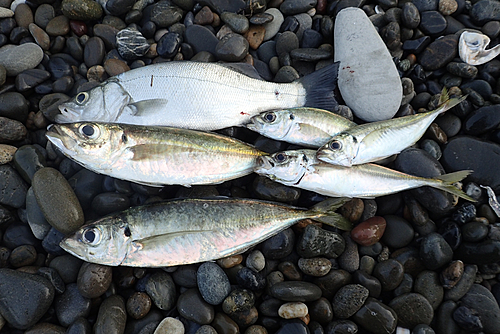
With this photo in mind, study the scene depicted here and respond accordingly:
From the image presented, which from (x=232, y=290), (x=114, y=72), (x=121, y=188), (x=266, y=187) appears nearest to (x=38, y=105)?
(x=114, y=72)

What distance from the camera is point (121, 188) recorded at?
3.81 m

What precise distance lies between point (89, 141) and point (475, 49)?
16.9ft

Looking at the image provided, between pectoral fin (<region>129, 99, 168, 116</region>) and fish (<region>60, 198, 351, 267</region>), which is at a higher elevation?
pectoral fin (<region>129, 99, 168, 116</region>)

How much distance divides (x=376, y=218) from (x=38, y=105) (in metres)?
4.89

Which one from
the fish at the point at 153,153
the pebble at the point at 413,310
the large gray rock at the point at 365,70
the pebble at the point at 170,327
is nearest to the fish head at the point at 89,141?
the fish at the point at 153,153

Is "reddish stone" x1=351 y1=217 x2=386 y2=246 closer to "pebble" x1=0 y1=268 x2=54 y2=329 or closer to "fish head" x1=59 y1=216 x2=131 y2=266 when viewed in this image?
"fish head" x1=59 y1=216 x2=131 y2=266

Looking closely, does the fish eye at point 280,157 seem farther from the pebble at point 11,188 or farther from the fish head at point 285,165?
the pebble at point 11,188

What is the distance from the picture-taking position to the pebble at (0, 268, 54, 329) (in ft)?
10.4

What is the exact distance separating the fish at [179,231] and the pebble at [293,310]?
2.62ft

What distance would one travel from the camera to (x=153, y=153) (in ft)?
10.8

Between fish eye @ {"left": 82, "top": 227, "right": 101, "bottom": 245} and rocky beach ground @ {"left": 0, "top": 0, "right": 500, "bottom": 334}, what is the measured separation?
0.40 m

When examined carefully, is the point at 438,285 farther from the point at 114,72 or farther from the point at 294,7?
the point at 114,72

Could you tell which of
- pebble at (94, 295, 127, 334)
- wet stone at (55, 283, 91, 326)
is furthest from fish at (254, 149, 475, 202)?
wet stone at (55, 283, 91, 326)

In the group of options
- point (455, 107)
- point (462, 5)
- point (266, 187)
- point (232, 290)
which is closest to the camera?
point (232, 290)
